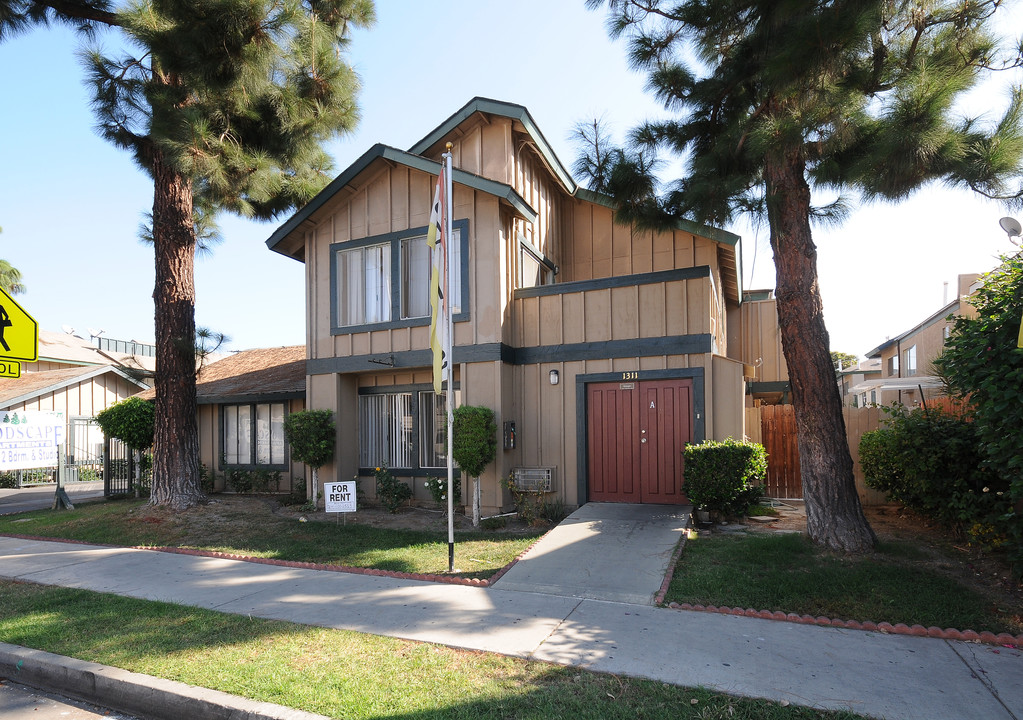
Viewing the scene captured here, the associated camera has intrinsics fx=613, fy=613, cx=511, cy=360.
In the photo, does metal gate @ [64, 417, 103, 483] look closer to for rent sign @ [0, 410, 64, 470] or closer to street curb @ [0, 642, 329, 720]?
for rent sign @ [0, 410, 64, 470]

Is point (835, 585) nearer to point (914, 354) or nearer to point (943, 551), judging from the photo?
point (943, 551)

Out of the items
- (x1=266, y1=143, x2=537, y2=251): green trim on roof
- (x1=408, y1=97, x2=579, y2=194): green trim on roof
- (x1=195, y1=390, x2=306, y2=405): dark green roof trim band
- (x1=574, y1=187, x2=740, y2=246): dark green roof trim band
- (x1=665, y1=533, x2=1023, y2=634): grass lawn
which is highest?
(x1=408, y1=97, x2=579, y2=194): green trim on roof

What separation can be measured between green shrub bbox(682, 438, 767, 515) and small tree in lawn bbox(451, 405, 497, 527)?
10.4ft

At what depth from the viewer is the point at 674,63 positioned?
8414 millimetres

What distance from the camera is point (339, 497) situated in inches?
407

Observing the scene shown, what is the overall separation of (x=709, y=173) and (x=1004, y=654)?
5.83 metres

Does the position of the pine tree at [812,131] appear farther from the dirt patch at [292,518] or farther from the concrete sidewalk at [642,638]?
the dirt patch at [292,518]

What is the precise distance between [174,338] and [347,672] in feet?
31.0

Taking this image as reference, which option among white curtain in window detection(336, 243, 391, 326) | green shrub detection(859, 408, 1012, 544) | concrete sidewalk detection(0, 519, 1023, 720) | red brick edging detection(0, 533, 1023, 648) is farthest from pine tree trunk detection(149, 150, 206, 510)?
green shrub detection(859, 408, 1012, 544)

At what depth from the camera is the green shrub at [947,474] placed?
7.02m

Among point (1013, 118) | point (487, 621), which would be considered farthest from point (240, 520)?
point (1013, 118)

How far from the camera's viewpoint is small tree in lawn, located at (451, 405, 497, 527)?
10031mm

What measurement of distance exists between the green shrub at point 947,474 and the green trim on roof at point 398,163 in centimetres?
685

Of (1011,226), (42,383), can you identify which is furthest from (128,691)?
(42,383)
